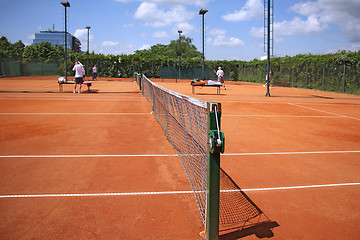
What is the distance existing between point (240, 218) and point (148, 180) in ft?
5.37

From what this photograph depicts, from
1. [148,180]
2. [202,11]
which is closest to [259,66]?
[202,11]

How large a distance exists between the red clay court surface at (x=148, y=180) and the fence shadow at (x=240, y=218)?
0.26ft

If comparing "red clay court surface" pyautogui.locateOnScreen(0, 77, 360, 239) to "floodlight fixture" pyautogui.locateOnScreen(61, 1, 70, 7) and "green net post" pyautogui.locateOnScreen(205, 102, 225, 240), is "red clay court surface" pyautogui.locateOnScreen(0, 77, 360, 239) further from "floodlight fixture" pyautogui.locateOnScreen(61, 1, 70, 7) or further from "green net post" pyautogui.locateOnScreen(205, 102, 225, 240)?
"floodlight fixture" pyautogui.locateOnScreen(61, 1, 70, 7)

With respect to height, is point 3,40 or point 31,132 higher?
point 3,40

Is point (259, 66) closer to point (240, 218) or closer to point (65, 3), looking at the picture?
point (65, 3)

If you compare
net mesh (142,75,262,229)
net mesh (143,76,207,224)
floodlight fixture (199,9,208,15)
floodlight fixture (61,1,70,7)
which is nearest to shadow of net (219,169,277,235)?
net mesh (142,75,262,229)

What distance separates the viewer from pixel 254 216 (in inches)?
144

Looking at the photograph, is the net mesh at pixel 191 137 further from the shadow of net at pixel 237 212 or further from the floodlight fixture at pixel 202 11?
the floodlight fixture at pixel 202 11

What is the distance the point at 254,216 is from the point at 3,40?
296 feet

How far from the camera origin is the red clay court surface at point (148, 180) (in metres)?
3.40

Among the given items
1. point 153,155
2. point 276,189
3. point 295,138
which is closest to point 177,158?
point 153,155

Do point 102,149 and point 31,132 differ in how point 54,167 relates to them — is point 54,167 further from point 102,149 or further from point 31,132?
point 31,132

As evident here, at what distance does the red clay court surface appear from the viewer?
340 cm

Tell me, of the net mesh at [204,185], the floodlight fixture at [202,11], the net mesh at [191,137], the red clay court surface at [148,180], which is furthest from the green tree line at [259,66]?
the net mesh at [204,185]
